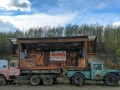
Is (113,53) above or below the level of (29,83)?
above

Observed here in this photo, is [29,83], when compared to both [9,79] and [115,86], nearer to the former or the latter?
[9,79]

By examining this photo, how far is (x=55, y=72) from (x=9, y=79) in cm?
437

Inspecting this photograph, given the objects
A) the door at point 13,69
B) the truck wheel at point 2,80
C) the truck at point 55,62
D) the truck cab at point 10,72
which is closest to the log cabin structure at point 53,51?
the truck at point 55,62

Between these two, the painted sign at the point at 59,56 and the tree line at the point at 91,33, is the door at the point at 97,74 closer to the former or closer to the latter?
the painted sign at the point at 59,56

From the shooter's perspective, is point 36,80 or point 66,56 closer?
point 36,80

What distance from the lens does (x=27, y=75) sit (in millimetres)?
18594

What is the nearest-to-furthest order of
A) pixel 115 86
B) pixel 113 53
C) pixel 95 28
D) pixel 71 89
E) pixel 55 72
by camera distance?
pixel 71 89
pixel 115 86
pixel 55 72
pixel 113 53
pixel 95 28

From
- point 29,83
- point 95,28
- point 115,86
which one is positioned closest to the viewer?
point 115,86

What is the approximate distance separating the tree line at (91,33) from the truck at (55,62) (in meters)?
26.6

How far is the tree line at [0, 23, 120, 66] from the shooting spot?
46.2 meters

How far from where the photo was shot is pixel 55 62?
19453mm

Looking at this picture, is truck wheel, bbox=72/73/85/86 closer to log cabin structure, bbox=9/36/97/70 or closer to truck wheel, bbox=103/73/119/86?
log cabin structure, bbox=9/36/97/70

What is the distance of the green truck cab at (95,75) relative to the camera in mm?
17547

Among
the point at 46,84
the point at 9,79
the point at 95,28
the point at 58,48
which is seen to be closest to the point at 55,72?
the point at 46,84
